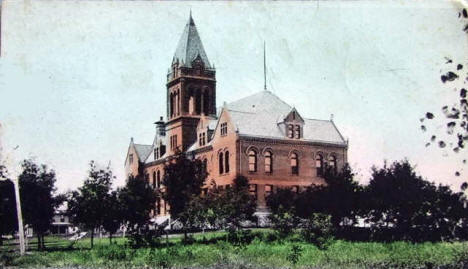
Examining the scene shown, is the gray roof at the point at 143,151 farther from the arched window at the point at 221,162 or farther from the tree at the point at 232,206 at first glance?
the tree at the point at 232,206

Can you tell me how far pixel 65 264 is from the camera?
18.7 meters

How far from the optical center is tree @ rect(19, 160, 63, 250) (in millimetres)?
20469

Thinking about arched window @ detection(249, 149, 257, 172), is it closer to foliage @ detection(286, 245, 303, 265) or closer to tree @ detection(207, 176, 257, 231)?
tree @ detection(207, 176, 257, 231)

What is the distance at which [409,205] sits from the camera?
24.0m

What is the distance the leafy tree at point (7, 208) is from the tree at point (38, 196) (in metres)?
0.67

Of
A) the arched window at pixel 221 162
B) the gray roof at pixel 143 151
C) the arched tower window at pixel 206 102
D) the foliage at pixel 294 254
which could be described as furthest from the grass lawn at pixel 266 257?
the gray roof at pixel 143 151

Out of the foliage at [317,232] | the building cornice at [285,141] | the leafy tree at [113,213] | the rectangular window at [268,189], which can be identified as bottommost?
the foliage at [317,232]

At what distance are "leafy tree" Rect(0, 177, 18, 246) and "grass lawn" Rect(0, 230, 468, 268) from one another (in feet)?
3.58

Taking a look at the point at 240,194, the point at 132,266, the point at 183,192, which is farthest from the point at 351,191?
the point at 132,266

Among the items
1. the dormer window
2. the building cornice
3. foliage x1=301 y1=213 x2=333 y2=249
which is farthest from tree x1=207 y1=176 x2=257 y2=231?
the dormer window

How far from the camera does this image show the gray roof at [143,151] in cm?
5516

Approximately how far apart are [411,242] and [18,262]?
44.8 feet

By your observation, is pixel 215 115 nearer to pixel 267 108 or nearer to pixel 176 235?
pixel 267 108

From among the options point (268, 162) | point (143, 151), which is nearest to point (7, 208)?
point (268, 162)
